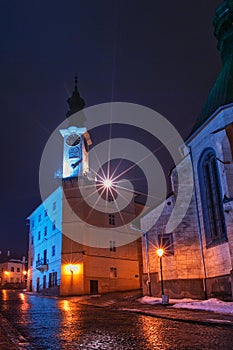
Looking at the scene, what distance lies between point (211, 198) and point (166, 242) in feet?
16.2

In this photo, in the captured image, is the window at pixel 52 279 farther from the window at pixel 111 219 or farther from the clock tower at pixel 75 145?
the clock tower at pixel 75 145

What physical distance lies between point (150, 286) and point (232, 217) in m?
10.1

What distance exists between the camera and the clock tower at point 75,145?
42781 mm

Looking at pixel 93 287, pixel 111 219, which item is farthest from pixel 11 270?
pixel 93 287

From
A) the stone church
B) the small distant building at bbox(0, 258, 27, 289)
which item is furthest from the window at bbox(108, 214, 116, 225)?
the small distant building at bbox(0, 258, 27, 289)

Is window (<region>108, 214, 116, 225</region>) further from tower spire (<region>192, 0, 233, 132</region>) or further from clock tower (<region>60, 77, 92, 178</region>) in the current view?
tower spire (<region>192, 0, 233, 132</region>)

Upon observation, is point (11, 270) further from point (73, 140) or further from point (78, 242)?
point (78, 242)

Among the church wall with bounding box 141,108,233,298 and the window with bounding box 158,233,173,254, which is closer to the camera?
the church wall with bounding box 141,108,233,298

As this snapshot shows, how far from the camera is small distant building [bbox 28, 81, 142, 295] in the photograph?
36.2 meters

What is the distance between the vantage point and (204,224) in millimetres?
22422

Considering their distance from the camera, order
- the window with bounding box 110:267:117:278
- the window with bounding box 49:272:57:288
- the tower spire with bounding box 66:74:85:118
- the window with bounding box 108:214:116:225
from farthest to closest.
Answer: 1. the tower spire with bounding box 66:74:85:118
2. the window with bounding box 108:214:116:225
3. the window with bounding box 110:267:117:278
4. the window with bounding box 49:272:57:288

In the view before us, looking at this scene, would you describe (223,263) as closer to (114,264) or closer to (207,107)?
(207,107)

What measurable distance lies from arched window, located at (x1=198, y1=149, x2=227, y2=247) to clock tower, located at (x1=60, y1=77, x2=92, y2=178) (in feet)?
68.2

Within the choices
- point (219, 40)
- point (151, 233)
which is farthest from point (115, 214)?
point (219, 40)
